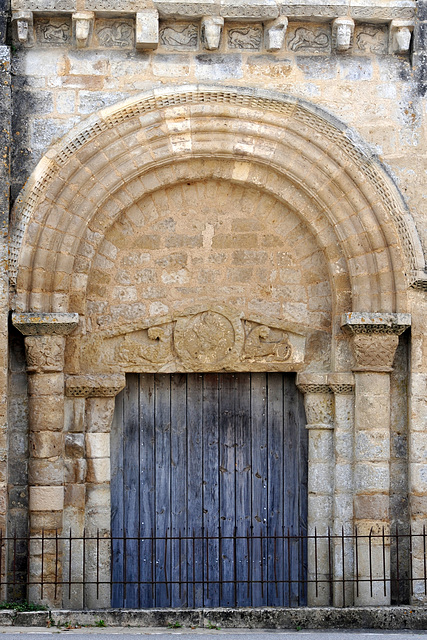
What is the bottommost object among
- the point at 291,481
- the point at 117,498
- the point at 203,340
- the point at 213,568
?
the point at 213,568

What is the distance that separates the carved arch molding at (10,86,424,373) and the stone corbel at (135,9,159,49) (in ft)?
1.42

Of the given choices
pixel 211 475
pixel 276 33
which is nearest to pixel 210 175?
pixel 276 33

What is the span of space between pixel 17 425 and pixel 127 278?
1604 mm

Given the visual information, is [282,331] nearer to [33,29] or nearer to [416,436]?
[416,436]

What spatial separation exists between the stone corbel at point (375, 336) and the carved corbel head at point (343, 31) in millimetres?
2312

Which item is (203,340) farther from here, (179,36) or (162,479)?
(179,36)

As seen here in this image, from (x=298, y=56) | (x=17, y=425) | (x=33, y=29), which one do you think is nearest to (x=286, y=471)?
(x=17, y=425)

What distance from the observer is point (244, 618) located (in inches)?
297

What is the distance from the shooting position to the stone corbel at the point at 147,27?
8.02 meters

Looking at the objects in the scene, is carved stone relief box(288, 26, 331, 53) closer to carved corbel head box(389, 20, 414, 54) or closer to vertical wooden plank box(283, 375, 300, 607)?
carved corbel head box(389, 20, 414, 54)

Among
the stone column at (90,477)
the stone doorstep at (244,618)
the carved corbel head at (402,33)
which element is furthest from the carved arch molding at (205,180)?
the stone doorstep at (244,618)

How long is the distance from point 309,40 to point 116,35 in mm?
1669

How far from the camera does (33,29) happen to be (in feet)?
26.6

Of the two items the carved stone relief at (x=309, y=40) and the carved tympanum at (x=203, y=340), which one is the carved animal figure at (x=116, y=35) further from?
the carved tympanum at (x=203, y=340)
